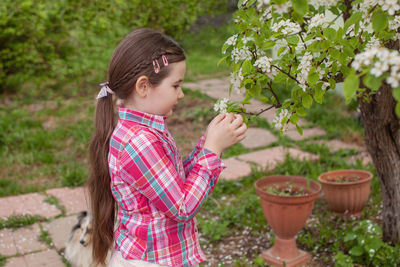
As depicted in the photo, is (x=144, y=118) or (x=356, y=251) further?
(x=356, y=251)

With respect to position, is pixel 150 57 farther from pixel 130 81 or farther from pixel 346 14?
pixel 346 14

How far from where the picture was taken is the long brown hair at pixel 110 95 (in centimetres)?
174

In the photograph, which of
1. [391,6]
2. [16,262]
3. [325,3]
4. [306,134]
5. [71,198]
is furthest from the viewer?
[306,134]

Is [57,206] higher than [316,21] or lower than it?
lower

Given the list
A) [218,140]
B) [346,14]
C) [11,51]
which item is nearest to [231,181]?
[346,14]

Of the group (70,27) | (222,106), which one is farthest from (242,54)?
(70,27)

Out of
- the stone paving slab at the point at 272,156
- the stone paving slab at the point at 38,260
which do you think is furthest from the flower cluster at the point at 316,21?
the stone paving slab at the point at 272,156

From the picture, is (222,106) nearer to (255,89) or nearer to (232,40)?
(255,89)

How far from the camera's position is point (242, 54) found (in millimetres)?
1774

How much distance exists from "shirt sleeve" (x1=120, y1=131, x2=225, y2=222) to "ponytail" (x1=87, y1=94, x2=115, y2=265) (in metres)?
0.20

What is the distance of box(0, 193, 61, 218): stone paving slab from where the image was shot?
3479mm

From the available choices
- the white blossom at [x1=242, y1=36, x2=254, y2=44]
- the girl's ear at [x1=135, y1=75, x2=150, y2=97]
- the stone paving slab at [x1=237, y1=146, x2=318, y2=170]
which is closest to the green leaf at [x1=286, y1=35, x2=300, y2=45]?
the white blossom at [x1=242, y1=36, x2=254, y2=44]

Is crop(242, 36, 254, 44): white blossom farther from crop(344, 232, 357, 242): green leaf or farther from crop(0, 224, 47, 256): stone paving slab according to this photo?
crop(0, 224, 47, 256): stone paving slab

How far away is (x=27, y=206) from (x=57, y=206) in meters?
0.22
